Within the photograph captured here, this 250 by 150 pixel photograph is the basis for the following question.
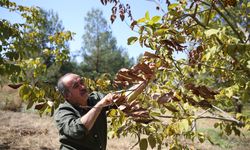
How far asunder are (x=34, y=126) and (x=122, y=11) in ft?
29.0

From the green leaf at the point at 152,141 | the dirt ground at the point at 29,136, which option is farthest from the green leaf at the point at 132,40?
the dirt ground at the point at 29,136

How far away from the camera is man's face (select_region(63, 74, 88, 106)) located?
2219 millimetres

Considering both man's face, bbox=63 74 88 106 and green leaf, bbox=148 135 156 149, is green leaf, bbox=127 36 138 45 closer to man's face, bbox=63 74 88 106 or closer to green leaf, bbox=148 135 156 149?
Answer: green leaf, bbox=148 135 156 149

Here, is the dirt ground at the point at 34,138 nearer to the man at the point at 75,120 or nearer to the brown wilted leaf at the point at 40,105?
the man at the point at 75,120

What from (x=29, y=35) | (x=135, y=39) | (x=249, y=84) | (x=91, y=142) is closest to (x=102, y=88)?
(x=91, y=142)

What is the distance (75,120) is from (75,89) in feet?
0.92

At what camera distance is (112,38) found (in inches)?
1455

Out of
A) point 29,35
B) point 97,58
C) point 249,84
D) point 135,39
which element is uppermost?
point 97,58

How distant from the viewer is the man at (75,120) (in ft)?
6.48

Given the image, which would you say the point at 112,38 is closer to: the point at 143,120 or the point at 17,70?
the point at 17,70

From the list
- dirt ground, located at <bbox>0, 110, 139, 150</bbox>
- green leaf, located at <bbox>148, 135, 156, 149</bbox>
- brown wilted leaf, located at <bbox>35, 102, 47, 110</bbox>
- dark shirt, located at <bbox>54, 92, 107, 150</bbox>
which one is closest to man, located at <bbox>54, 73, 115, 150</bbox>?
dark shirt, located at <bbox>54, 92, 107, 150</bbox>

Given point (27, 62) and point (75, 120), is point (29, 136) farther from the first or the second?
point (75, 120)

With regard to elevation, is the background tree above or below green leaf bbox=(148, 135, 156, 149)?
above

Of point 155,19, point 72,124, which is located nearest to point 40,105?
point 72,124
